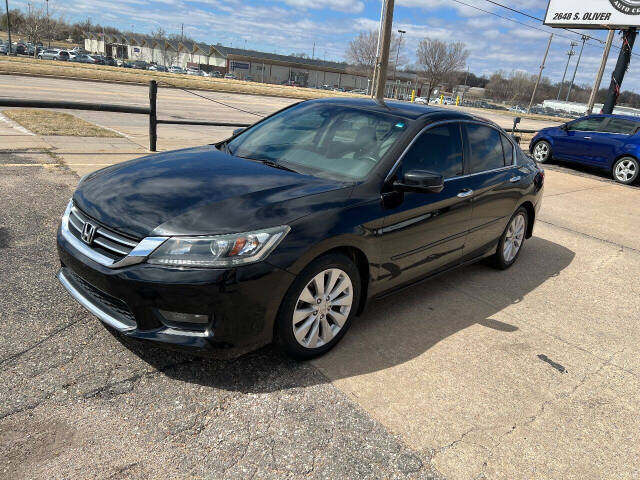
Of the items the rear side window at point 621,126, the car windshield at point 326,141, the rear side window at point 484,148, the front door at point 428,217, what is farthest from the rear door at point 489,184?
the rear side window at point 621,126

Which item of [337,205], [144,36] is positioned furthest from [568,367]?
[144,36]

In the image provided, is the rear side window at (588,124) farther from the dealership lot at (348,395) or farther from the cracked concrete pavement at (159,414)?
the cracked concrete pavement at (159,414)

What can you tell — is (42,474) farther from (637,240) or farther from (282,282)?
(637,240)

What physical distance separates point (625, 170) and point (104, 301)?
1303 centimetres

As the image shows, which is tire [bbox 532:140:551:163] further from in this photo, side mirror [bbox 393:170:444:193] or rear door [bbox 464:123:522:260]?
side mirror [bbox 393:170:444:193]

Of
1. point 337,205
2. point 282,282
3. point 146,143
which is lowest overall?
point 146,143

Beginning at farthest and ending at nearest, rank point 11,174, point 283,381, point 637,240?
point 637,240 → point 11,174 → point 283,381

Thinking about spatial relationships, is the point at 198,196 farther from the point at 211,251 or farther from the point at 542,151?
the point at 542,151

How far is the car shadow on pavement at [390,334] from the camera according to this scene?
305 cm

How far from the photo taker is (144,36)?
127875 millimetres

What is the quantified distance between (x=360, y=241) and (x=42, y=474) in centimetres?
210

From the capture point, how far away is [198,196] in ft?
9.91

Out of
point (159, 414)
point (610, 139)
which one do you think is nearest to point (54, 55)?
point (610, 139)

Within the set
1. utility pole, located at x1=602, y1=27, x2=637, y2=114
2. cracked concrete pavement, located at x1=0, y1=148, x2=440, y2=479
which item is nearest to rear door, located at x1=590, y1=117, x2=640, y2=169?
utility pole, located at x1=602, y1=27, x2=637, y2=114
